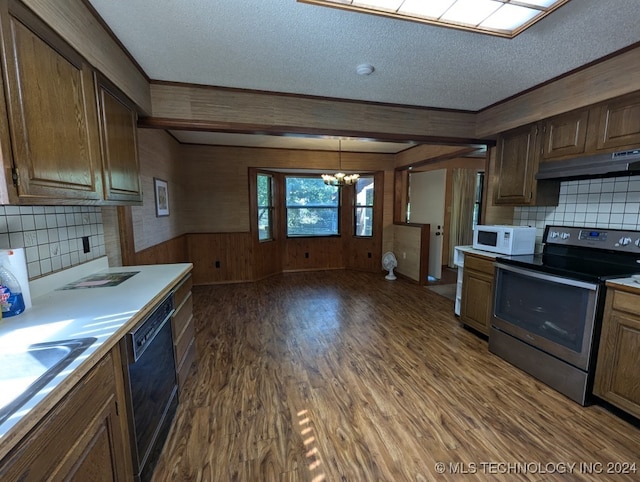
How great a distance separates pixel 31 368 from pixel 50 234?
112 cm

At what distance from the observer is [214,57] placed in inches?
79.4

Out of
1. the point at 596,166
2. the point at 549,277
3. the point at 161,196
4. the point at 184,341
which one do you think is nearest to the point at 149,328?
the point at 184,341

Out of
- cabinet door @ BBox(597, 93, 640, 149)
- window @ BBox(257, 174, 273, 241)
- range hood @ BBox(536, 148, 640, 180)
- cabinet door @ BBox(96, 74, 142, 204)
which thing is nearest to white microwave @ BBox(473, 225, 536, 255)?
range hood @ BBox(536, 148, 640, 180)

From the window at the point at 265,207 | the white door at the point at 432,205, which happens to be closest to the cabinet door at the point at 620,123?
the white door at the point at 432,205

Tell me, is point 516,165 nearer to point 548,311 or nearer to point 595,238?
point 595,238

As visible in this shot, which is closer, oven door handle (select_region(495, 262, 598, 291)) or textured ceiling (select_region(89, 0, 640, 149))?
textured ceiling (select_region(89, 0, 640, 149))

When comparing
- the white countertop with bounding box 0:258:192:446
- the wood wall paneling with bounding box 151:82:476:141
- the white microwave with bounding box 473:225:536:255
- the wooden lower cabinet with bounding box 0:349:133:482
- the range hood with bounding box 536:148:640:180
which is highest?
the wood wall paneling with bounding box 151:82:476:141

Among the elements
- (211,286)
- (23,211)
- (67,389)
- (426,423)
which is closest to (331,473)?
(426,423)

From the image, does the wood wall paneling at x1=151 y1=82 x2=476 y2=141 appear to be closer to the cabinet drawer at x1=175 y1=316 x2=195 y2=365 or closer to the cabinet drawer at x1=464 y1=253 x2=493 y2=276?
the cabinet drawer at x1=464 y1=253 x2=493 y2=276

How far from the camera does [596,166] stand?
209cm

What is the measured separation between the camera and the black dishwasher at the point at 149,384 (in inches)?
48.0

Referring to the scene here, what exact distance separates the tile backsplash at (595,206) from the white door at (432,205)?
237 centimetres

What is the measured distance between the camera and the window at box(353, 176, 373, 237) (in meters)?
5.71

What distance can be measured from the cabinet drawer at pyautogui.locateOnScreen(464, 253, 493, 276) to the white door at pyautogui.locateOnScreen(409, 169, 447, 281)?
230cm
